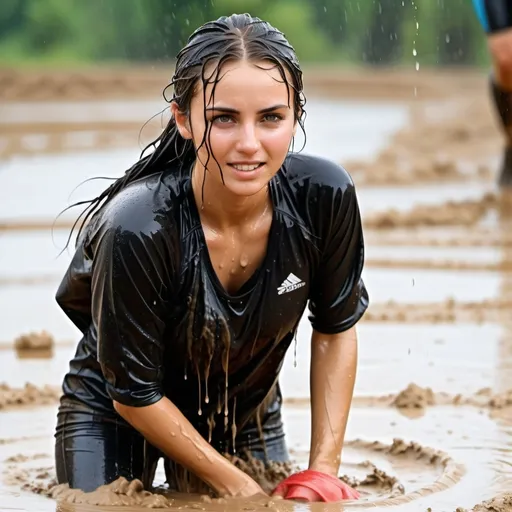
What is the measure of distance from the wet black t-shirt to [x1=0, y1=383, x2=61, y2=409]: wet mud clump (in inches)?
48.0

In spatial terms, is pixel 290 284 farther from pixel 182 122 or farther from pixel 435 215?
pixel 435 215

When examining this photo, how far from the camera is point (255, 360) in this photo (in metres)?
3.98

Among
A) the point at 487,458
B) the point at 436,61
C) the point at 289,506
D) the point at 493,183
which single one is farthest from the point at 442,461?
the point at 436,61

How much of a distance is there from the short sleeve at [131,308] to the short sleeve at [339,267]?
48 cm

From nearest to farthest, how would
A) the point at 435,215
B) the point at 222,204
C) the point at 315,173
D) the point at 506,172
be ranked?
1. the point at 222,204
2. the point at 315,173
3. the point at 435,215
4. the point at 506,172

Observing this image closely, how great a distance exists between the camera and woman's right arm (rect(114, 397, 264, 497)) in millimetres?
3760

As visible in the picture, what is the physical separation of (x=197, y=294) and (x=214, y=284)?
0.05m

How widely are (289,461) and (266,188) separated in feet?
3.27

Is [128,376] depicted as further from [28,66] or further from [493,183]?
[28,66]

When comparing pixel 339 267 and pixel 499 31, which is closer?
pixel 339 267

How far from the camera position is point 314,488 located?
389 cm

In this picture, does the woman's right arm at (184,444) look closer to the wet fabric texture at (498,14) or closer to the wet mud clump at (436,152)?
the wet fabric texture at (498,14)

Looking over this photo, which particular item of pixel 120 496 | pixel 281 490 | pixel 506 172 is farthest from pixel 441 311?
pixel 506 172

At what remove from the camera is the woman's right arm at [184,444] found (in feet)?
12.3
